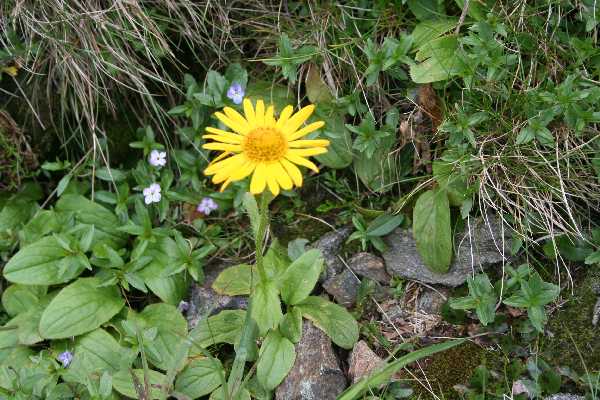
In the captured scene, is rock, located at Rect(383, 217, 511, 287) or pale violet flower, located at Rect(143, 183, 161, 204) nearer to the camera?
rock, located at Rect(383, 217, 511, 287)

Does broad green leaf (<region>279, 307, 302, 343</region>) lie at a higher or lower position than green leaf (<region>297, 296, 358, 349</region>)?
higher

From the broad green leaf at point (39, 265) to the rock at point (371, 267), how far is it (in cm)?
105

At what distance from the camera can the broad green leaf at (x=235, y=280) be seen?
267cm

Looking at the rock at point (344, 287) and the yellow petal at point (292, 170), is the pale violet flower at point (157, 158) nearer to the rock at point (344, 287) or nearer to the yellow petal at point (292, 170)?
the rock at point (344, 287)

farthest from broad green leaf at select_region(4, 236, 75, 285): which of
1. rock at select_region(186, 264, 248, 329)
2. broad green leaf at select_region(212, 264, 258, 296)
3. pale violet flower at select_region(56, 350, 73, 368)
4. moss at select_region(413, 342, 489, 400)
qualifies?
moss at select_region(413, 342, 489, 400)

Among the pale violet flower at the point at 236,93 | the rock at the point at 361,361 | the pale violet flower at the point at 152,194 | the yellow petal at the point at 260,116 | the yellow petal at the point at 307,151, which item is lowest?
the rock at the point at 361,361

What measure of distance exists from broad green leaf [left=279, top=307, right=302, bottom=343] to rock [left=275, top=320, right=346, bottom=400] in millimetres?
68

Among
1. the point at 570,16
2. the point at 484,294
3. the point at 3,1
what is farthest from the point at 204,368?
the point at 570,16

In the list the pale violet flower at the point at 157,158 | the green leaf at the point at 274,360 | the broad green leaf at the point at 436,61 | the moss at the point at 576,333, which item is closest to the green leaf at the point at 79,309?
the pale violet flower at the point at 157,158

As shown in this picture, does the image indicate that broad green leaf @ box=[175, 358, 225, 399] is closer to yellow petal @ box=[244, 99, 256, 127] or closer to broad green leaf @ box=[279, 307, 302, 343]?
broad green leaf @ box=[279, 307, 302, 343]

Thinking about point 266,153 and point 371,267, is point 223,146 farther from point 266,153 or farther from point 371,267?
point 371,267

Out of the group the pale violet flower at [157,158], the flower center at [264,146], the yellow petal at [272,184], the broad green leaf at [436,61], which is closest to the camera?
the yellow petal at [272,184]

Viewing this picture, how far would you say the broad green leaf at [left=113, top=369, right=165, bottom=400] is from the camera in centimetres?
237

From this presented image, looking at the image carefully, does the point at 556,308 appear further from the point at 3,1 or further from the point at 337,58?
the point at 3,1
